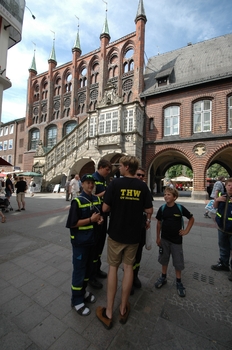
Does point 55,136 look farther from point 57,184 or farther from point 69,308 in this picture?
point 69,308

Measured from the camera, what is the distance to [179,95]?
624 inches

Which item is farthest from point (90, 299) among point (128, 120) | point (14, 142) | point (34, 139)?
point (14, 142)

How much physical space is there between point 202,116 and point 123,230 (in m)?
16.3

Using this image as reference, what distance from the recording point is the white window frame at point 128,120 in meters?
15.4

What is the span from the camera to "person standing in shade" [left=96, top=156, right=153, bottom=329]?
192 centimetres

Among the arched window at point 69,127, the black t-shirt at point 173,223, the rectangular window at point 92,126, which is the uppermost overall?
the arched window at point 69,127

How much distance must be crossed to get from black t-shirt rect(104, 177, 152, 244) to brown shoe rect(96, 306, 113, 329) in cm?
87

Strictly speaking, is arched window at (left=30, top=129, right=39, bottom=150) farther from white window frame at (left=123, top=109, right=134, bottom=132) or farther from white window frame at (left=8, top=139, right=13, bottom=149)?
white window frame at (left=123, top=109, right=134, bottom=132)

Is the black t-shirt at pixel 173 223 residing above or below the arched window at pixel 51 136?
below

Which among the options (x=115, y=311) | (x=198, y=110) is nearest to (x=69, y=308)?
(x=115, y=311)

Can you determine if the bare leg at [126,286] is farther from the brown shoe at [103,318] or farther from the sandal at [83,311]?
the sandal at [83,311]

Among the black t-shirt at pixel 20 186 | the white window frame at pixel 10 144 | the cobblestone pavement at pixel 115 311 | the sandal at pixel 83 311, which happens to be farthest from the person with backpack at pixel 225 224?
the white window frame at pixel 10 144

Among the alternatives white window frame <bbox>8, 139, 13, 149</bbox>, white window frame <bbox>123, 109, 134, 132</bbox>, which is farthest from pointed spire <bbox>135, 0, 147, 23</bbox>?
white window frame <bbox>8, 139, 13, 149</bbox>

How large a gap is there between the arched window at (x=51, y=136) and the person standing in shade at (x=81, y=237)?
26.2 meters
